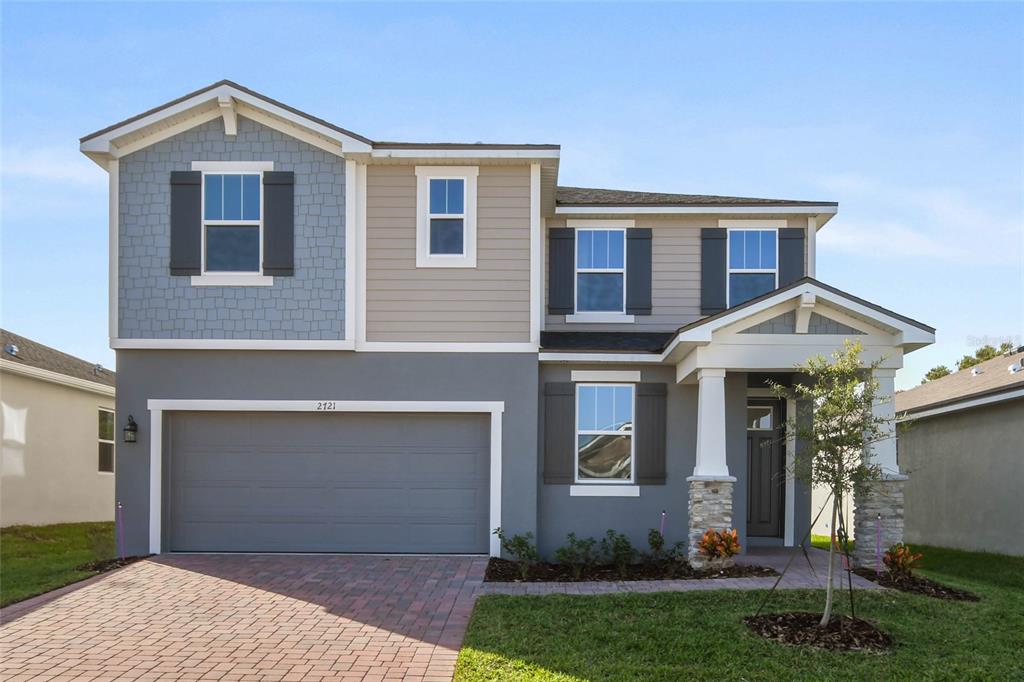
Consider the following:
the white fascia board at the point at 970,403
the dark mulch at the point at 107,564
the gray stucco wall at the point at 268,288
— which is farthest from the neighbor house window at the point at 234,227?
the white fascia board at the point at 970,403

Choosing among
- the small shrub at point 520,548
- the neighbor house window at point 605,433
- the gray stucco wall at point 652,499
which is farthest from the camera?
the neighbor house window at point 605,433

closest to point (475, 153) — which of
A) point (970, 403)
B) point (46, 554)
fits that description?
point (46, 554)

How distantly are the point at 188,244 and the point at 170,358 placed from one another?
5.47 ft

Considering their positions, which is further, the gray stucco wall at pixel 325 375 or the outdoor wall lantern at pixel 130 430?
the gray stucco wall at pixel 325 375

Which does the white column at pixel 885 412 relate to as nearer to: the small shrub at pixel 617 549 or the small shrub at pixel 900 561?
the small shrub at pixel 900 561

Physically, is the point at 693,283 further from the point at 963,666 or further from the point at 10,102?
the point at 10,102

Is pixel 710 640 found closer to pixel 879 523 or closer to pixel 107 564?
pixel 879 523

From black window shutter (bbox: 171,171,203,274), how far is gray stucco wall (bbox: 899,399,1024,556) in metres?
11.7

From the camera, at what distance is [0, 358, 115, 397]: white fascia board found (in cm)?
1508

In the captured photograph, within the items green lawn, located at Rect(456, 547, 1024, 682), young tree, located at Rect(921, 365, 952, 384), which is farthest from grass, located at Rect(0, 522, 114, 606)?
young tree, located at Rect(921, 365, 952, 384)

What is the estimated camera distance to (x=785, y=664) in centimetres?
674

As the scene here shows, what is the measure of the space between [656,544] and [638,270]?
14.3ft

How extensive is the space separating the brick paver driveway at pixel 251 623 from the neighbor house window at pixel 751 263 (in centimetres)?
600

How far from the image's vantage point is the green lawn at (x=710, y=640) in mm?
6566
